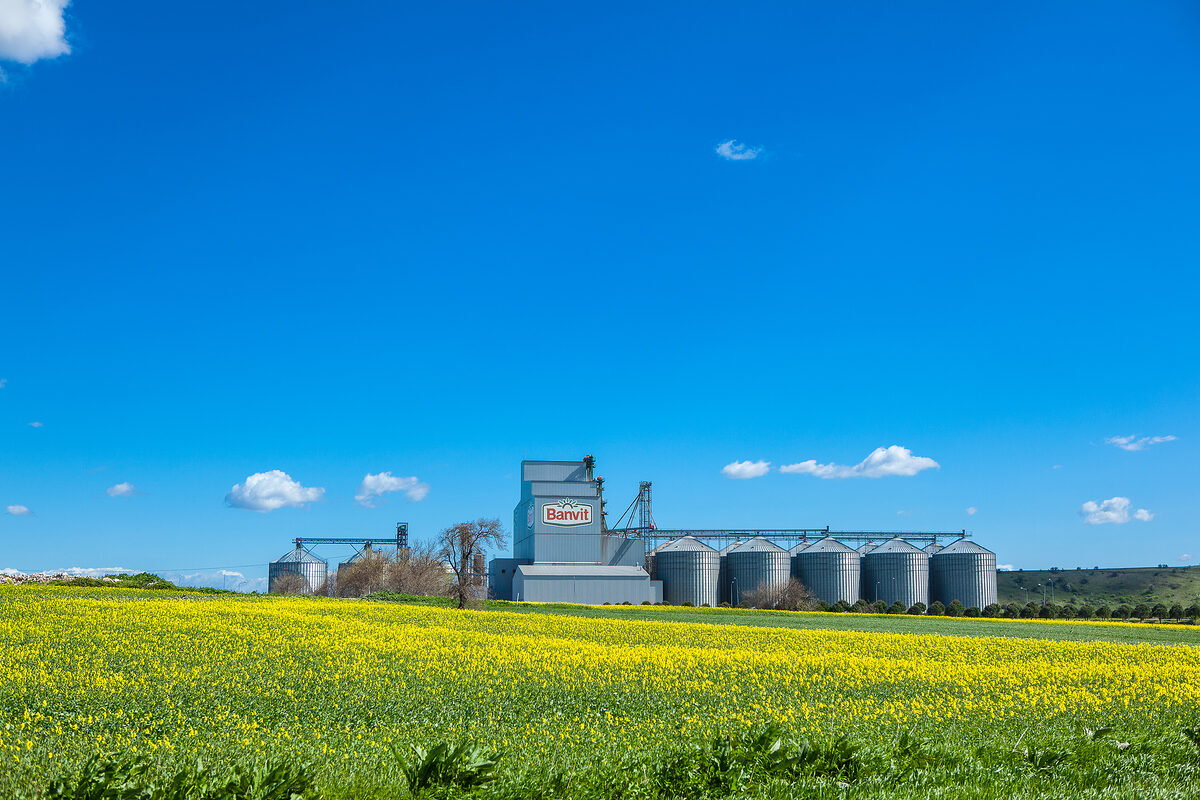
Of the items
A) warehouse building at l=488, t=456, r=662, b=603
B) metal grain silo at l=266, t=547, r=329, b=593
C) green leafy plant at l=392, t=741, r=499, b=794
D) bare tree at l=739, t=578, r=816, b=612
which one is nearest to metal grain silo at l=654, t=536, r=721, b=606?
warehouse building at l=488, t=456, r=662, b=603

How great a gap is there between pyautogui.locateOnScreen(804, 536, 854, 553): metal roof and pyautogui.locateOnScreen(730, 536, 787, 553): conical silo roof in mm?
3204

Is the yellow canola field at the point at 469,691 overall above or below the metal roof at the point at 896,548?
above

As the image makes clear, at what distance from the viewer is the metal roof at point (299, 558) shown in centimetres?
10812

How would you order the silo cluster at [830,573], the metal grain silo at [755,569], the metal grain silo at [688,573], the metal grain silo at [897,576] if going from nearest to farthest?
the metal grain silo at [688,573]
the silo cluster at [830,573]
the metal grain silo at [755,569]
the metal grain silo at [897,576]

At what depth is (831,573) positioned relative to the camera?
81.1 metres

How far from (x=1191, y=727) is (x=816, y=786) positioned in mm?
6886

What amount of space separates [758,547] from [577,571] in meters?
23.0

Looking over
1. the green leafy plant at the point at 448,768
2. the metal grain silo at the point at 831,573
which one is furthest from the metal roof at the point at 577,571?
the green leafy plant at the point at 448,768

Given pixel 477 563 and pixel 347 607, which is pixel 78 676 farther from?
pixel 477 563

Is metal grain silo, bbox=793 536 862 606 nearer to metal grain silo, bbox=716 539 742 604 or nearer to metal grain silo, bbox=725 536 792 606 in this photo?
metal grain silo, bbox=725 536 792 606

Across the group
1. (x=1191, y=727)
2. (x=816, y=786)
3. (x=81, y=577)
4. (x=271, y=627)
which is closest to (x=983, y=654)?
(x=1191, y=727)

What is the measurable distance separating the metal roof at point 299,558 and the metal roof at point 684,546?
52.0 meters

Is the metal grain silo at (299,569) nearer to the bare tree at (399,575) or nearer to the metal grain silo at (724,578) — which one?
the bare tree at (399,575)

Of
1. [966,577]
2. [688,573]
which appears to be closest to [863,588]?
[966,577]
